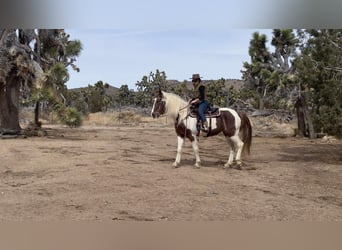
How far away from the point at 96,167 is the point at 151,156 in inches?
18.0

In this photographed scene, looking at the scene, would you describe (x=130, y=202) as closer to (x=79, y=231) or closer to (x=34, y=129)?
(x=79, y=231)

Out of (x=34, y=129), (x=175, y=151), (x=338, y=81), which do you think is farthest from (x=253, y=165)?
(x=34, y=129)

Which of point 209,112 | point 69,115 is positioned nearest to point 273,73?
point 209,112

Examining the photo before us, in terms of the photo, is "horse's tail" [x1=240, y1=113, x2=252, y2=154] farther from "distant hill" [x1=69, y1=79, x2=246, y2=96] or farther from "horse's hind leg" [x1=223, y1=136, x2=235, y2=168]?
"distant hill" [x1=69, y1=79, x2=246, y2=96]

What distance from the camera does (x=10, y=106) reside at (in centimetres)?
360

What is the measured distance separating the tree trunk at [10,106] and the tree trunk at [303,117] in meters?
2.35

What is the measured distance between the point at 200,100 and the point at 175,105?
8.2 inches

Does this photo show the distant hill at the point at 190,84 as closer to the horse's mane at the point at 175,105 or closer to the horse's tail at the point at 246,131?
the horse's mane at the point at 175,105

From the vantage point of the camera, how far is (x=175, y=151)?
3549mm

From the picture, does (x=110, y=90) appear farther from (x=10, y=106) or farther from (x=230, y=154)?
(x=230, y=154)

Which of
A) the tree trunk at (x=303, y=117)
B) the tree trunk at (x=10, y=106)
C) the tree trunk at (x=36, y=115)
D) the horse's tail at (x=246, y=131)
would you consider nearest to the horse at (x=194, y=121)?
the horse's tail at (x=246, y=131)

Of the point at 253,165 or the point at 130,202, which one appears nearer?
the point at 130,202

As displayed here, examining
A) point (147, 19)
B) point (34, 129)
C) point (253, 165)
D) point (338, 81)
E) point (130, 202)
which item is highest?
point (147, 19)

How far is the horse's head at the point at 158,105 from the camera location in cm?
354
